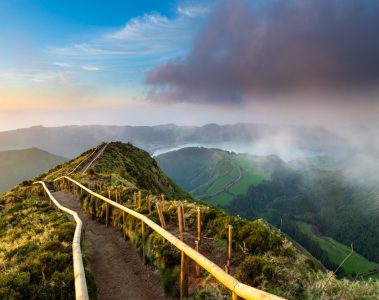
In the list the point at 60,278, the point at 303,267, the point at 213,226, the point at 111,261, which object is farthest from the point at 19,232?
the point at 303,267

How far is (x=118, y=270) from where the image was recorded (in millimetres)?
13859

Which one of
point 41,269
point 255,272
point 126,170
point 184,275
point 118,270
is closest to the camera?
point 255,272

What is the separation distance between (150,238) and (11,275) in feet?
18.1

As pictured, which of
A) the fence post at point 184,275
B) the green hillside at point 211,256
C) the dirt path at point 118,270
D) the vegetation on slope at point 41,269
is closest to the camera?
the green hillside at point 211,256

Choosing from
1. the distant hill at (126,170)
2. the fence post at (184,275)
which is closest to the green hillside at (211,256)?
the fence post at (184,275)

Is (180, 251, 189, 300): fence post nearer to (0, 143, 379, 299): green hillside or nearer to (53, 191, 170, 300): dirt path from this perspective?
(0, 143, 379, 299): green hillside

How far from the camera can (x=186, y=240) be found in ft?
45.1

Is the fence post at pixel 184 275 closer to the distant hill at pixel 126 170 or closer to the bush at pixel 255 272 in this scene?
the bush at pixel 255 272

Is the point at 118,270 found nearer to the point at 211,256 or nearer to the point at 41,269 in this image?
the point at 41,269

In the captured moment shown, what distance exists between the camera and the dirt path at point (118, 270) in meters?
11.6

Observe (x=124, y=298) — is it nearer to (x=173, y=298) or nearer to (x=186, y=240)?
(x=173, y=298)

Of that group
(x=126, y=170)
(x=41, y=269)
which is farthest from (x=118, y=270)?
(x=126, y=170)

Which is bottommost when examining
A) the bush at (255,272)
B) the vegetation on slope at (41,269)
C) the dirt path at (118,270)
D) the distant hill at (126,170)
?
the distant hill at (126,170)

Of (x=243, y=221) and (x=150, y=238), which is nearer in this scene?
(x=150, y=238)
